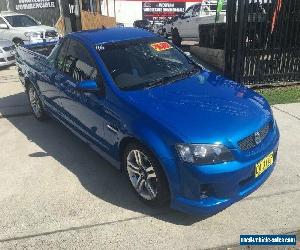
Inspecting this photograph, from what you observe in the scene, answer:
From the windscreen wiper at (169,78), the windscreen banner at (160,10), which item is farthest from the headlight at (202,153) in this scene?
the windscreen banner at (160,10)

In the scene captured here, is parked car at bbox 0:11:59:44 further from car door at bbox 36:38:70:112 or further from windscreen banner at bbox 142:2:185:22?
windscreen banner at bbox 142:2:185:22

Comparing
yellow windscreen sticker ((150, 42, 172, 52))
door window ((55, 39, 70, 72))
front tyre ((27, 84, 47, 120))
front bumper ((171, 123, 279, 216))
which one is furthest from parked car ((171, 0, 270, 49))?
front bumper ((171, 123, 279, 216))

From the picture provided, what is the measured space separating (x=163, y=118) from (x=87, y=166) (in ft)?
6.00

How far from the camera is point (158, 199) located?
12.3 feet

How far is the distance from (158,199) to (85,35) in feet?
8.75

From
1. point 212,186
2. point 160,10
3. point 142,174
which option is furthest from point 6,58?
point 160,10

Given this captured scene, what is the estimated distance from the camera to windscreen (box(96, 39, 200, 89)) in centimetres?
439

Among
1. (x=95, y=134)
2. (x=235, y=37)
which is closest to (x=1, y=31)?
(x=235, y=37)

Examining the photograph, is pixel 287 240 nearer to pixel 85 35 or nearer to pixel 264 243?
pixel 264 243

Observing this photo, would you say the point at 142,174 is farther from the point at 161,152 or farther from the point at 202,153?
the point at 202,153

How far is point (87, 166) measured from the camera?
5012mm

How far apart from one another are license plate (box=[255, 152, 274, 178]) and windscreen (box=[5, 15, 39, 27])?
13336 millimetres

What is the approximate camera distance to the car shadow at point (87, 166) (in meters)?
3.97

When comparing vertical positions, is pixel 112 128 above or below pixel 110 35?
below
